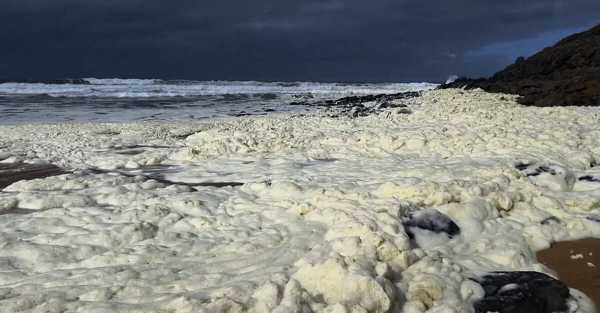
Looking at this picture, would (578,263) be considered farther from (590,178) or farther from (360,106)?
(360,106)

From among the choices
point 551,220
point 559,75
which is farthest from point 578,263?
point 559,75

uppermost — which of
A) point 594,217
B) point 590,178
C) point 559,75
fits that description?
point 559,75

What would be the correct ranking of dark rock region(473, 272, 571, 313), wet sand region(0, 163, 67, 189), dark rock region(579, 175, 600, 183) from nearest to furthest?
dark rock region(473, 272, 571, 313) < dark rock region(579, 175, 600, 183) < wet sand region(0, 163, 67, 189)

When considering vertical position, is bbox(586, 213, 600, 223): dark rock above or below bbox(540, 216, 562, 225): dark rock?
above

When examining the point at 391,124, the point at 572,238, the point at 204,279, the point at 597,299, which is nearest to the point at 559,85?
the point at 391,124

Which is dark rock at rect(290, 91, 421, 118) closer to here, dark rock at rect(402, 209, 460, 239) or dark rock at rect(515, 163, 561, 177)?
dark rock at rect(515, 163, 561, 177)

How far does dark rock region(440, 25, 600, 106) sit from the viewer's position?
14.4 metres

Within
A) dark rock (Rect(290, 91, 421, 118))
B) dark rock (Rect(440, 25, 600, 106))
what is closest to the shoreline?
dark rock (Rect(440, 25, 600, 106))

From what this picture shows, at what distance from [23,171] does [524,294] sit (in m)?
7.13

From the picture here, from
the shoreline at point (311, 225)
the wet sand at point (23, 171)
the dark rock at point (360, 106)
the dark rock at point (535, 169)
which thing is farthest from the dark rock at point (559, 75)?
the wet sand at point (23, 171)

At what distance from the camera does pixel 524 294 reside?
311cm

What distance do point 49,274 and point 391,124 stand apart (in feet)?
30.1

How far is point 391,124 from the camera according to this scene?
11719 millimetres

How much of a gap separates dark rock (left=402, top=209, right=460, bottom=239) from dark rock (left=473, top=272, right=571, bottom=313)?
0.89 metres
